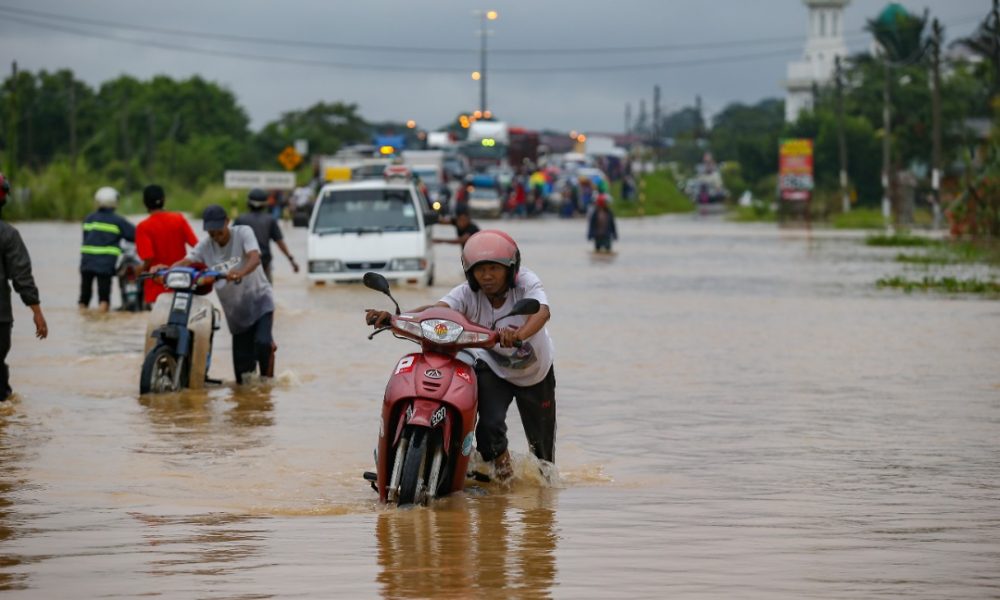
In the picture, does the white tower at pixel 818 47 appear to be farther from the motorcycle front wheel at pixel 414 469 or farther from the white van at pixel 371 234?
the motorcycle front wheel at pixel 414 469

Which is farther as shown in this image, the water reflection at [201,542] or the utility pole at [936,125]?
the utility pole at [936,125]

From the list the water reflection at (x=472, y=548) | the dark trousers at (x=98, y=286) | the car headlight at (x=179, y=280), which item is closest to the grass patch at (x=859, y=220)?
the dark trousers at (x=98, y=286)

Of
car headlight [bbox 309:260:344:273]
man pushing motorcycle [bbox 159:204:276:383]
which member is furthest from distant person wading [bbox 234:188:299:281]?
car headlight [bbox 309:260:344:273]

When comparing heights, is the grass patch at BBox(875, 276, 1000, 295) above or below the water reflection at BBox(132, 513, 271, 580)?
below

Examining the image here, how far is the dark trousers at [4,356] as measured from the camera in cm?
1253

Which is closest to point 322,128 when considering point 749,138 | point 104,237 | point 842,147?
point 749,138

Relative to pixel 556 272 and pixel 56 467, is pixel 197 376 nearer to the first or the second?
pixel 56 467

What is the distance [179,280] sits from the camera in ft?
44.7

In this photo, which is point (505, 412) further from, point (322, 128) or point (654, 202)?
point (322, 128)

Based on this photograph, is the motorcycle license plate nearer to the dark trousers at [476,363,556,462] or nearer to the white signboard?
the dark trousers at [476,363,556,462]

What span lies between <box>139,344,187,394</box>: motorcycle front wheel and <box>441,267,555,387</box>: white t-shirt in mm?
4858

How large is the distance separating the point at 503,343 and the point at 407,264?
19.8 metres

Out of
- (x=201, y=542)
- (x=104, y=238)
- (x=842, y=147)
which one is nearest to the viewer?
(x=201, y=542)

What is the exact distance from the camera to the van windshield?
2964 centimetres
